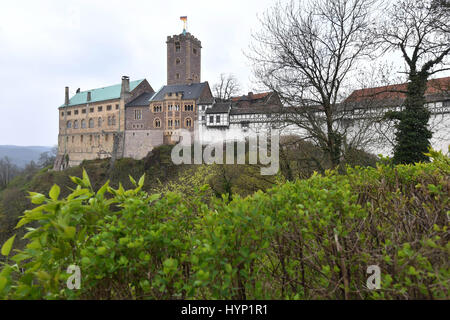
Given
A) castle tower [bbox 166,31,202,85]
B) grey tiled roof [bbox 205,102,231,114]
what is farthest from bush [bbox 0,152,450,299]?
castle tower [bbox 166,31,202,85]

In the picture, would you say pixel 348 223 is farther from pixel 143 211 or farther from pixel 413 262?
pixel 143 211

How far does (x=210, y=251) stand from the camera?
1687mm

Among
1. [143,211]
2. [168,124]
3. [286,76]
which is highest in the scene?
[168,124]

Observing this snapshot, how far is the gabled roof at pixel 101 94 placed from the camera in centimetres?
5458

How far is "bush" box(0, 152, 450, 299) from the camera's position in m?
1.79

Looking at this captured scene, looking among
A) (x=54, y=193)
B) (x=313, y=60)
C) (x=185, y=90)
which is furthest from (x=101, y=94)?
(x=54, y=193)

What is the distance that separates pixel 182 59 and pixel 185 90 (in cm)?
926

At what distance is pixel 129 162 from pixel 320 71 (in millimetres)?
40475

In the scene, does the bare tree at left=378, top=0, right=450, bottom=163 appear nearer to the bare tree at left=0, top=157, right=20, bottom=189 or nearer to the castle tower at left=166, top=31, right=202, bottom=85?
the castle tower at left=166, top=31, right=202, bottom=85

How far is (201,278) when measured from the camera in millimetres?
1657

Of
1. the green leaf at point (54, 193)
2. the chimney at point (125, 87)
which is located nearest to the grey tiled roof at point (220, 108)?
the chimney at point (125, 87)

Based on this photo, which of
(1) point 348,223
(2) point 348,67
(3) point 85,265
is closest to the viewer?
(3) point 85,265

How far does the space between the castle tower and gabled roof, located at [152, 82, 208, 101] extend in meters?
3.78
